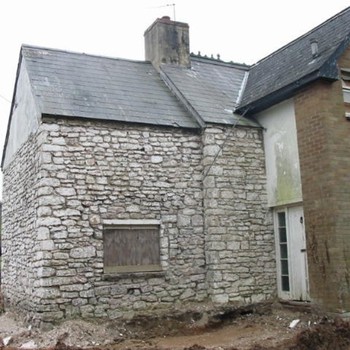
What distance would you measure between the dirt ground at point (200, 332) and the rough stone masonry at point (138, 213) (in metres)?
0.29

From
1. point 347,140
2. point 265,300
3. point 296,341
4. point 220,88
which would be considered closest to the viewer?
point 296,341

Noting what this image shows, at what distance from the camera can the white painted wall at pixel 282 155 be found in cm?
1082

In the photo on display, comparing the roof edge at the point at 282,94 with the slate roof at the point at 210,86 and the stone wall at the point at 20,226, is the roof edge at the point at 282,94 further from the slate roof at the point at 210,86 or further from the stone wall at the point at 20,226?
the stone wall at the point at 20,226

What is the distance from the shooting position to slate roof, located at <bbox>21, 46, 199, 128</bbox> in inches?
418

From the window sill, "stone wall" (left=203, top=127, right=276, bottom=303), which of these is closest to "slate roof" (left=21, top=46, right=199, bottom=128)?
"stone wall" (left=203, top=127, right=276, bottom=303)

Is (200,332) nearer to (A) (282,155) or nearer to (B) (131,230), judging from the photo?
(B) (131,230)

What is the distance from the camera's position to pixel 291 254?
10883mm

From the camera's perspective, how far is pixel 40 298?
948 cm

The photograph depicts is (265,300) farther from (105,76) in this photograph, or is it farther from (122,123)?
(105,76)

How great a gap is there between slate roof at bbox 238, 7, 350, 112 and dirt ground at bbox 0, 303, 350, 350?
15.2 feet

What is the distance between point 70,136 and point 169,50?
498 centimetres

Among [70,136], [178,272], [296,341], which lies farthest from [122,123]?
[296,341]

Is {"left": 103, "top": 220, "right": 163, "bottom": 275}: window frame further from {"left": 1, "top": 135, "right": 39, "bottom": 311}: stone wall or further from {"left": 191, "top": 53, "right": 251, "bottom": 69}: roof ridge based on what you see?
{"left": 191, "top": 53, "right": 251, "bottom": 69}: roof ridge

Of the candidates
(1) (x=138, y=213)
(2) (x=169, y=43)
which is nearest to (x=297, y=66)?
(2) (x=169, y=43)
